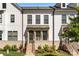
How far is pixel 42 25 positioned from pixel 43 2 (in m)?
0.85

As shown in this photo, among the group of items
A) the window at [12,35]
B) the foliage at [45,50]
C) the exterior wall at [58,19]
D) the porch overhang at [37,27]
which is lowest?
the foliage at [45,50]

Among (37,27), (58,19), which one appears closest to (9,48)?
(37,27)

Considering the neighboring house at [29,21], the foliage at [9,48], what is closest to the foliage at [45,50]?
the neighboring house at [29,21]

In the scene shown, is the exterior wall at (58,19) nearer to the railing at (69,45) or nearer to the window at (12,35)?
the railing at (69,45)

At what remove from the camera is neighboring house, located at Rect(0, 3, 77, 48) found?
6109 millimetres

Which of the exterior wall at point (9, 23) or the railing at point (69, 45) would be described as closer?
the railing at point (69, 45)

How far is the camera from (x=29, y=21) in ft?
21.0

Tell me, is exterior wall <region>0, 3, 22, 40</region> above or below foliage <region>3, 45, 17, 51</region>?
above

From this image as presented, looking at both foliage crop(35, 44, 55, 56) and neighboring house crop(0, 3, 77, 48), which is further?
neighboring house crop(0, 3, 77, 48)

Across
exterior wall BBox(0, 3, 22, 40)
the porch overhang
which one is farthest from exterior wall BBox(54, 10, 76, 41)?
exterior wall BBox(0, 3, 22, 40)

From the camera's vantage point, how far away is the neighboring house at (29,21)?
6109mm

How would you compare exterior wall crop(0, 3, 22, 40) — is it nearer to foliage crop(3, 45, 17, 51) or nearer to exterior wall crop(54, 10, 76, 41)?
foliage crop(3, 45, 17, 51)

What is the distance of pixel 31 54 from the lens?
19.4ft

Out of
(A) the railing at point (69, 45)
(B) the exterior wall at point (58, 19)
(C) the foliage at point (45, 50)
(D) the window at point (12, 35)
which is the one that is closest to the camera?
(C) the foliage at point (45, 50)
